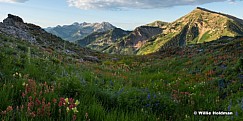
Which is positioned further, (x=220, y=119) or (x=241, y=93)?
(x=241, y=93)

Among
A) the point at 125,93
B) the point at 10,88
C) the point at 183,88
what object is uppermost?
the point at 10,88

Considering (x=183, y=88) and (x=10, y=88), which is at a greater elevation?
(x=10, y=88)

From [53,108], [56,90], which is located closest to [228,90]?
[56,90]

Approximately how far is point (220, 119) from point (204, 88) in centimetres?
466

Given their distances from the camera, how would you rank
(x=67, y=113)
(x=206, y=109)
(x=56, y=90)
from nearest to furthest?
1. (x=67, y=113)
2. (x=56, y=90)
3. (x=206, y=109)

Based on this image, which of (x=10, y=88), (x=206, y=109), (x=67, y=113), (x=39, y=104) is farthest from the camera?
(x=206, y=109)

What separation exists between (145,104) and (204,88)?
4.35 m

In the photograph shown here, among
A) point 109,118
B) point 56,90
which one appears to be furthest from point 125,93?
point 109,118

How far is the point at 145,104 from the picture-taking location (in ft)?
18.5

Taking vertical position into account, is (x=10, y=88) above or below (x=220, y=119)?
above

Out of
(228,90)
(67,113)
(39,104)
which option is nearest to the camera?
(67,113)

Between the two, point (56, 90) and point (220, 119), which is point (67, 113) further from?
point (220, 119)

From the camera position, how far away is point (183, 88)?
31.1 feet

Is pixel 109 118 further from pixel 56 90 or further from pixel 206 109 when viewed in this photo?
pixel 206 109
